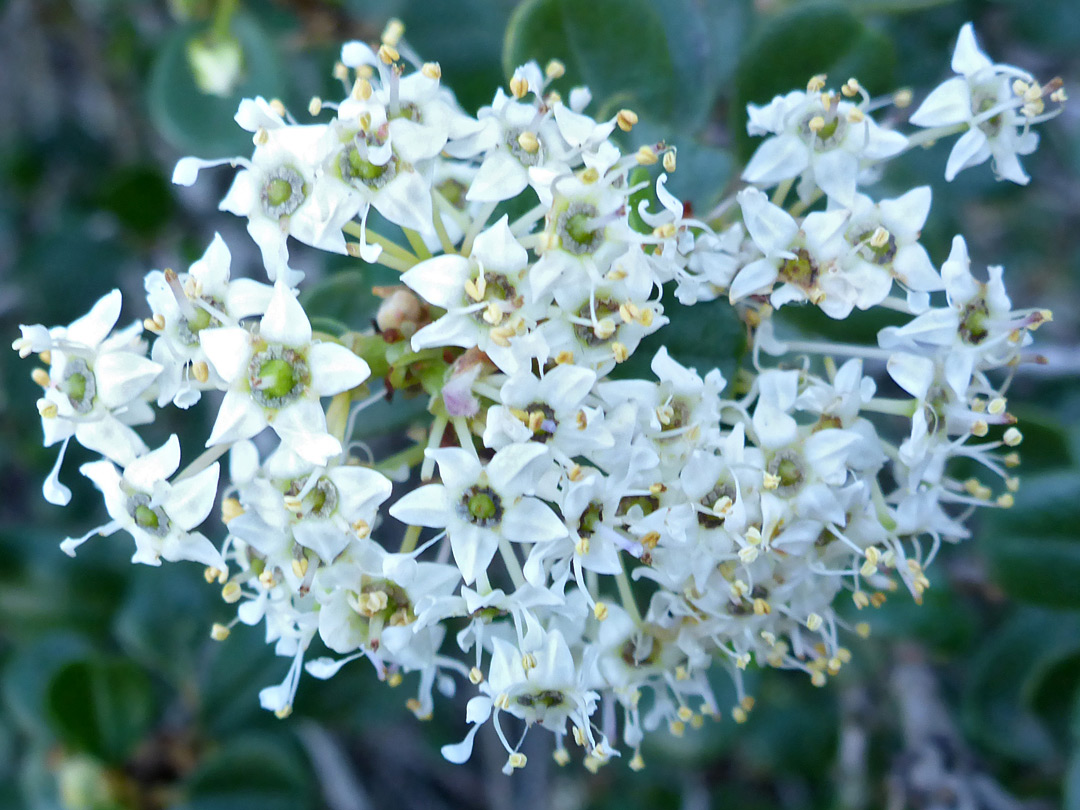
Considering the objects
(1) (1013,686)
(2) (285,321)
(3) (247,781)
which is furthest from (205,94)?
(1) (1013,686)

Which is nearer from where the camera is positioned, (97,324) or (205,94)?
(97,324)

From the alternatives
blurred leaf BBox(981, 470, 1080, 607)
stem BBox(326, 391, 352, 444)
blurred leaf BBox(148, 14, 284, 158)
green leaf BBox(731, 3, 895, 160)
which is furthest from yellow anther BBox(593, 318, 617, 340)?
blurred leaf BBox(148, 14, 284, 158)

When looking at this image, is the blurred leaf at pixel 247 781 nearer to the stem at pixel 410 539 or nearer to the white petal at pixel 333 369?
the stem at pixel 410 539

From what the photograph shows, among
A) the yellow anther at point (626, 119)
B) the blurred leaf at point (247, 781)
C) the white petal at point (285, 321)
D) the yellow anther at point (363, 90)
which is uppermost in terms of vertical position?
the yellow anther at point (626, 119)

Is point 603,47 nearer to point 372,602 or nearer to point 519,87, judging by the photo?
point 519,87

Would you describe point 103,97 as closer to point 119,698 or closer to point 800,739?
point 119,698

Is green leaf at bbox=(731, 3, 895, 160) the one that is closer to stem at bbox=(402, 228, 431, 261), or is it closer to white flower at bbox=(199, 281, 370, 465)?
stem at bbox=(402, 228, 431, 261)

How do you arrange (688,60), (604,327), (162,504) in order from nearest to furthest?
(604,327), (162,504), (688,60)

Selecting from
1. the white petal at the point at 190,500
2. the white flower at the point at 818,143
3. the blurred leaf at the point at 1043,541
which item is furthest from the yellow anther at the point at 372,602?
the blurred leaf at the point at 1043,541
